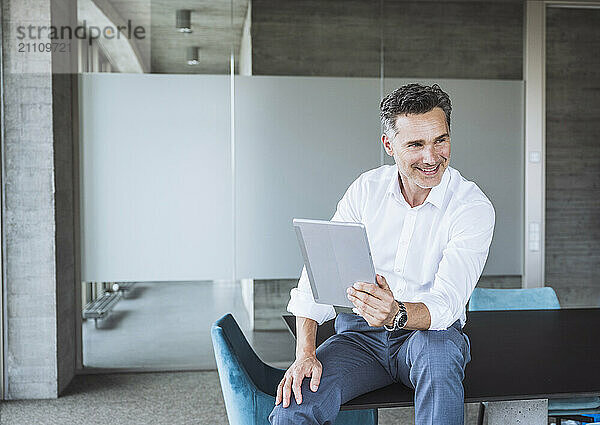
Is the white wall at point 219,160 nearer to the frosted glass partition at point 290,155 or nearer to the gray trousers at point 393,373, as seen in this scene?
the frosted glass partition at point 290,155

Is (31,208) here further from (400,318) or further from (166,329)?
(400,318)

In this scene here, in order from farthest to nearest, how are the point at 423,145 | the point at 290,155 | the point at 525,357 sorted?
the point at 290,155 < the point at 525,357 < the point at 423,145

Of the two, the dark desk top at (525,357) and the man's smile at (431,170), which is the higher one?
the man's smile at (431,170)

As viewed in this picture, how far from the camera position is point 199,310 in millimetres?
4938

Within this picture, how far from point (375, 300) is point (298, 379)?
294mm

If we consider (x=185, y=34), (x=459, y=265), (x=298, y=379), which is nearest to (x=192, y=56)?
(x=185, y=34)

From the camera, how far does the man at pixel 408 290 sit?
6.26 ft

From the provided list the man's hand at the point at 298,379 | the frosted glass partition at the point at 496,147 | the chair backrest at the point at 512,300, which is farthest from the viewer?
the frosted glass partition at the point at 496,147

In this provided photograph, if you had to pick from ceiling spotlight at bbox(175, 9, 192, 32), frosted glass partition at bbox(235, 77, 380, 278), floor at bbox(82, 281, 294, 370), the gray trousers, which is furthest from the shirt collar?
ceiling spotlight at bbox(175, 9, 192, 32)

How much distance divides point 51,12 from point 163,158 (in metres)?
1.10

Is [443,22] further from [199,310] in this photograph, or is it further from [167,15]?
[199,310]

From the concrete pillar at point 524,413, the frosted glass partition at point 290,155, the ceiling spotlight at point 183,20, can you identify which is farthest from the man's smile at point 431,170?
the ceiling spotlight at point 183,20

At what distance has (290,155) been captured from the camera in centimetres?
493

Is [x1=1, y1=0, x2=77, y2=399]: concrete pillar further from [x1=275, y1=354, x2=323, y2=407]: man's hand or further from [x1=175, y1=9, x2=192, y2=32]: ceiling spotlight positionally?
[x1=275, y1=354, x2=323, y2=407]: man's hand
